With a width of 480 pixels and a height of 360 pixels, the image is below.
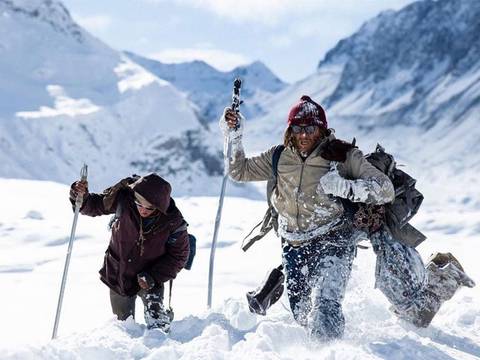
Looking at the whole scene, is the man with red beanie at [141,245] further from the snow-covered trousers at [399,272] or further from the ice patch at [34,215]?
the ice patch at [34,215]

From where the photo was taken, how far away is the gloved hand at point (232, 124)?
5.47 meters

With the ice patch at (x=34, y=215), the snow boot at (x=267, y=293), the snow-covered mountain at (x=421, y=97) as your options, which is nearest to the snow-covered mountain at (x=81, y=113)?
the ice patch at (x=34, y=215)

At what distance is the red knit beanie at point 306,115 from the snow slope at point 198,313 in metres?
1.43

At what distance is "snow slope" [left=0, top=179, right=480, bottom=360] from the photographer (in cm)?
404

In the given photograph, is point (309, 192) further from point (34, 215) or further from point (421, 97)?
point (421, 97)

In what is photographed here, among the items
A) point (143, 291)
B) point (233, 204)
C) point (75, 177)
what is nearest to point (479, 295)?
point (143, 291)

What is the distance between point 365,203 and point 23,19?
61322mm

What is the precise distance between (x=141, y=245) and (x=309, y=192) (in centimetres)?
128

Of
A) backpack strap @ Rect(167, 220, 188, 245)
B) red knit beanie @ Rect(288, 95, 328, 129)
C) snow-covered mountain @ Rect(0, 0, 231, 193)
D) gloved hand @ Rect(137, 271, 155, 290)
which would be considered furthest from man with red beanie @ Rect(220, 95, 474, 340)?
snow-covered mountain @ Rect(0, 0, 231, 193)

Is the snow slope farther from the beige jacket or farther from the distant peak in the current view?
the distant peak

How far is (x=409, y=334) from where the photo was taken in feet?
15.3

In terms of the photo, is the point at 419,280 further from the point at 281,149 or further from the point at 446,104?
the point at 446,104

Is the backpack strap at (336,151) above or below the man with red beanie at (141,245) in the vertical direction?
above

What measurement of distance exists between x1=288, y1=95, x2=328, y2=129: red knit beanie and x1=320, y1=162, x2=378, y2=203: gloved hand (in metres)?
0.37
